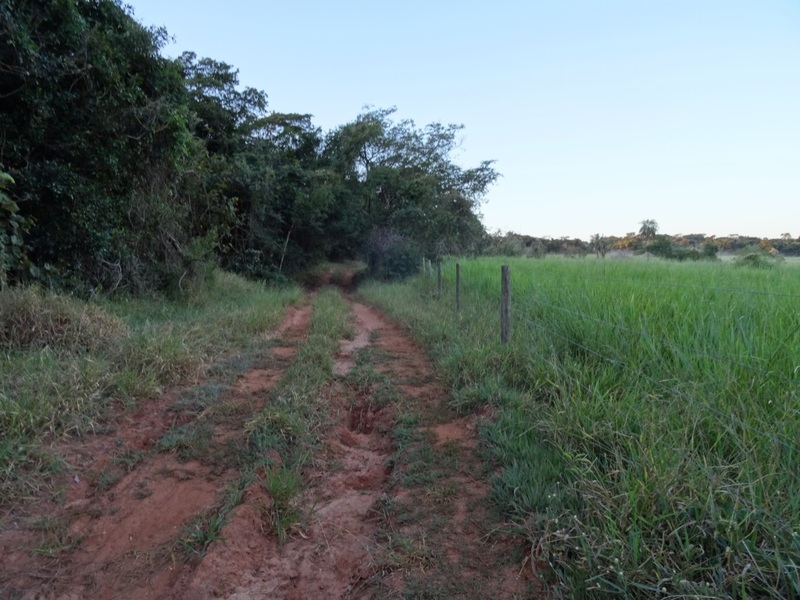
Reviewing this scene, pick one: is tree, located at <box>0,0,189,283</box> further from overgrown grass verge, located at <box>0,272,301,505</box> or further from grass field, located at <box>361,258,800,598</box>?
grass field, located at <box>361,258,800,598</box>


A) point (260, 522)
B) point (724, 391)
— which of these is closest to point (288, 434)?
point (260, 522)

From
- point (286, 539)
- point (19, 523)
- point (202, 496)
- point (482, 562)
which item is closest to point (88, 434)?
point (19, 523)

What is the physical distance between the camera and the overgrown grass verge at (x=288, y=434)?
2.78 m

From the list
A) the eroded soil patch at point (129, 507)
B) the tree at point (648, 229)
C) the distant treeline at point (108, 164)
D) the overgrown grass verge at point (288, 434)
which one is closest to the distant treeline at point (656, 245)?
the tree at point (648, 229)

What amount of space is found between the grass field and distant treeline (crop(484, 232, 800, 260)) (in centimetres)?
1442

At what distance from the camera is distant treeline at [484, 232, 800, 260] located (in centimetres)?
1930

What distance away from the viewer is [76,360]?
4438mm

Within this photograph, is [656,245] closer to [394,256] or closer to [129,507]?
[394,256]

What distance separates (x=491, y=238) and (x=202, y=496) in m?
23.9

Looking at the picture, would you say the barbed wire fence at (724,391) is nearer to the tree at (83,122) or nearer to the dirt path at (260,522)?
the dirt path at (260,522)

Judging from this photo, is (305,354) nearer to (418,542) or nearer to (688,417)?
(418,542)

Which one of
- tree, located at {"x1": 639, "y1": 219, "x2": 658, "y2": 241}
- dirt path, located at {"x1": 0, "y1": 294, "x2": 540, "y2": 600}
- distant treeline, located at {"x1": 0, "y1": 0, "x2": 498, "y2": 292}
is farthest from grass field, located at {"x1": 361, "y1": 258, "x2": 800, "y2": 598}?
tree, located at {"x1": 639, "y1": 219, "x2": 658, "y2": 241}

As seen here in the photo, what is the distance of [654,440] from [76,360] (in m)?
5.05

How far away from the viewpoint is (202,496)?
2902mm
